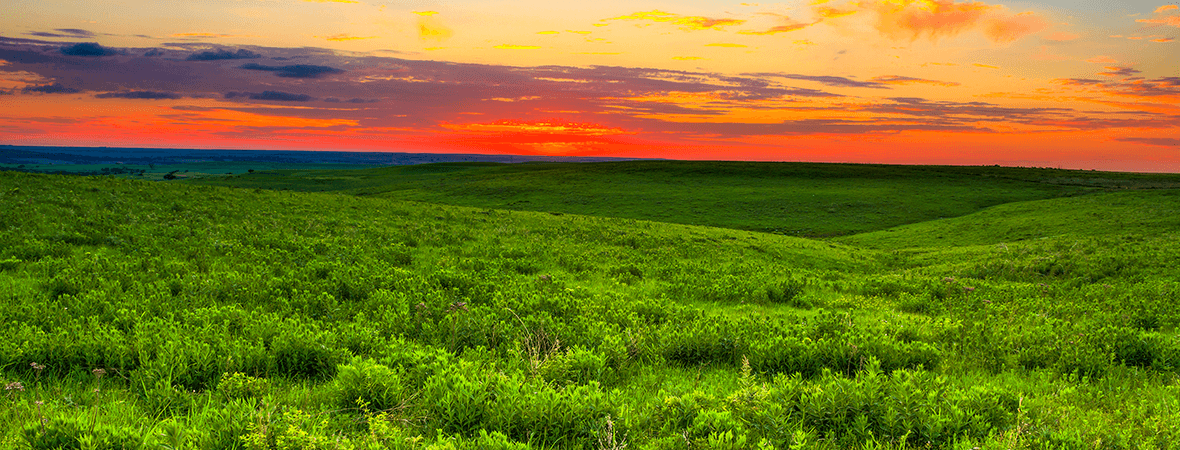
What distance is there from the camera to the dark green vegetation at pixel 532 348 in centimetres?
537

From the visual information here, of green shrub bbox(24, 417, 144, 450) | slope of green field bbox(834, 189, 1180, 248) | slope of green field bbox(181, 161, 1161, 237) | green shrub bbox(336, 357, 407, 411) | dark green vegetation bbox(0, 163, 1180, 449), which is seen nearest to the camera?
green shrub bbox(24, 417, 144, 450)

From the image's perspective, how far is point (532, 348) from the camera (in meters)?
7.73

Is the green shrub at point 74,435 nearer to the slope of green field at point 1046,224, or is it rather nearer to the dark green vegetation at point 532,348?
the dark green vegetation at point 532,348

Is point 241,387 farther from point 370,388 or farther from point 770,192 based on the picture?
point 770,192

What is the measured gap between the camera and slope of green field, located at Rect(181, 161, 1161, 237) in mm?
64688

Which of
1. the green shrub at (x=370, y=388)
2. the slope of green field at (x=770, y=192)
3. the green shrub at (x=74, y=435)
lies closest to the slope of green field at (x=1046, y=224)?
the slope of green field at (x=770, y=192)

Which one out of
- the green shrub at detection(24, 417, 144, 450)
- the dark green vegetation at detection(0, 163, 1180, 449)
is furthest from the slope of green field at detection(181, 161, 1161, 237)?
the green shrub at detection(24, 417, 144, 450)

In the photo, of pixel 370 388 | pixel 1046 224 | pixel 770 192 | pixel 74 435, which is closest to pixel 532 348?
pixel 370 388

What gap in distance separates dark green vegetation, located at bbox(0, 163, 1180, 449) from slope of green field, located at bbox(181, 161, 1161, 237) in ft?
146

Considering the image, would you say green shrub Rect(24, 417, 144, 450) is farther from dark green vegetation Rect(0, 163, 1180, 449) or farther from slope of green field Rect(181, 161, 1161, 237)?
slope of green field Rect(181, 161, 1161, 237)

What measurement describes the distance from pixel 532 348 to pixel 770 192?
78636 mm

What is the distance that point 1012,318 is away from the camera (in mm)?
10828

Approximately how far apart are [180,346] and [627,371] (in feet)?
17.6

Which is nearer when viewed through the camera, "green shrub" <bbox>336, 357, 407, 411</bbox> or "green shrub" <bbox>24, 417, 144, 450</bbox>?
"green shrub" <bbox>24, 417, 144, 450</bbox>
